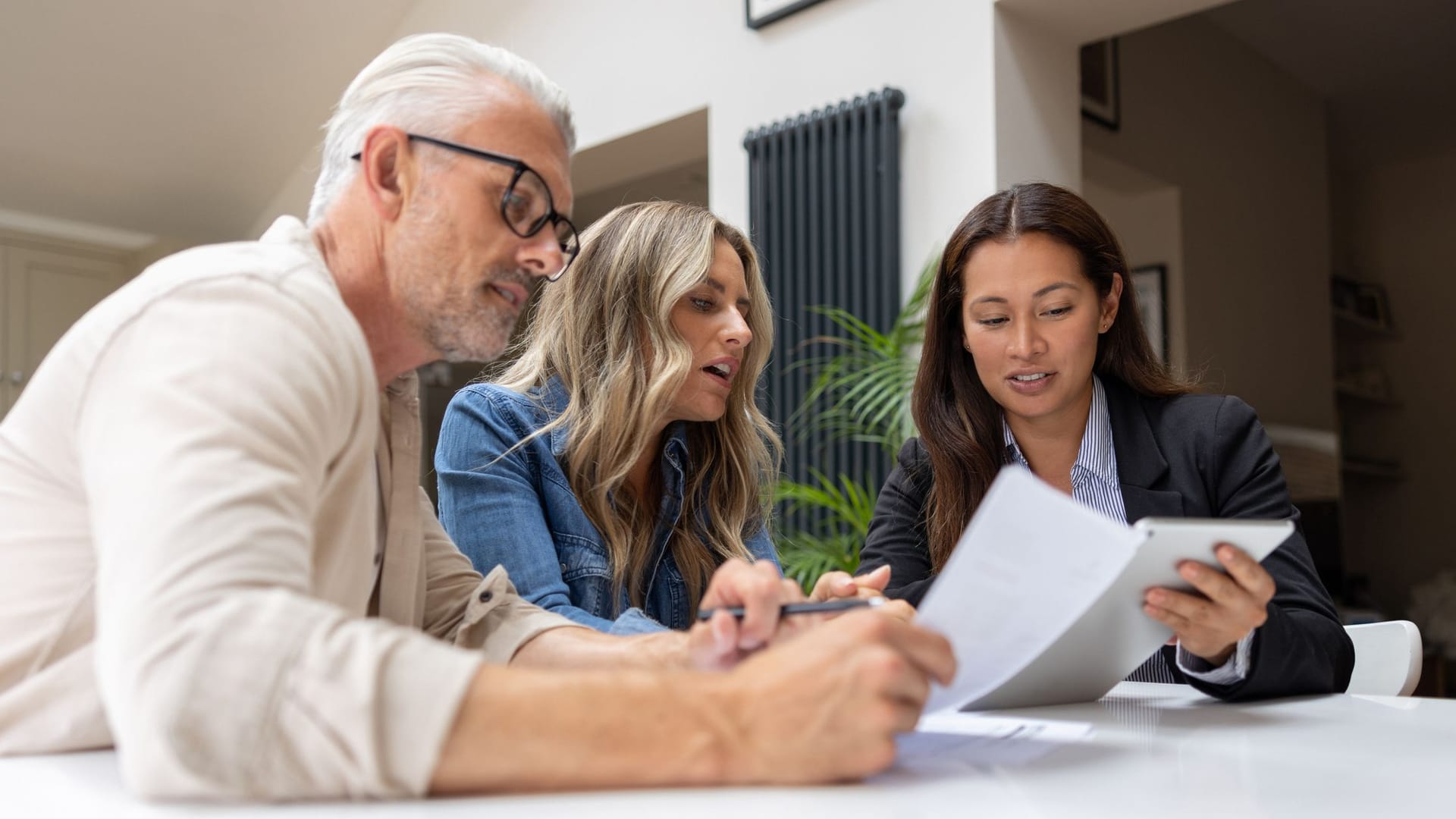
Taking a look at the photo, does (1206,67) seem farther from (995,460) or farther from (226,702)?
(226,702)

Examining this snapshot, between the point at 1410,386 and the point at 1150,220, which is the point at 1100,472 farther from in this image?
the point at 1410,386

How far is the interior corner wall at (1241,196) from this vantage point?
495cm

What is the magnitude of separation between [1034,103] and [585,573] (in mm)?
2568

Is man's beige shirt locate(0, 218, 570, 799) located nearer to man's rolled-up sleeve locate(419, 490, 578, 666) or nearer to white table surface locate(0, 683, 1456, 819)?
white table surface locate(0, 683, 1456, 819)

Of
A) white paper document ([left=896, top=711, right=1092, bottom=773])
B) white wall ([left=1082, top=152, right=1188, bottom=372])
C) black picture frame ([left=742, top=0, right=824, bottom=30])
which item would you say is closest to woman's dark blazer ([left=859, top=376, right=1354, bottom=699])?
white paper document ([left=896, top=711, right=1092, bottom=773])

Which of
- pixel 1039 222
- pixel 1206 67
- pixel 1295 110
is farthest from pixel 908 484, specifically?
pixel 1295 110

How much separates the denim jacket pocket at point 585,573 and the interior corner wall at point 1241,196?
3426mm

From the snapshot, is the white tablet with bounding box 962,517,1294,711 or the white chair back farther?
the white chair back

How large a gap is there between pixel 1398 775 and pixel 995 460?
3.63ft

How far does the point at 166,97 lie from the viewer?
5.39 meters

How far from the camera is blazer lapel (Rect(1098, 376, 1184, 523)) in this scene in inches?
68.2

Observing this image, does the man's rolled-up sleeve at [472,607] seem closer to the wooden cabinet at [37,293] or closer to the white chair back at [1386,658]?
the white chair back at [1386,658]

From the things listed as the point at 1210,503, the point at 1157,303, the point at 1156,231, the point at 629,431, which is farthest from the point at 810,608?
the point at 1156,231

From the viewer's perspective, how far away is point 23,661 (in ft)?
3.07
